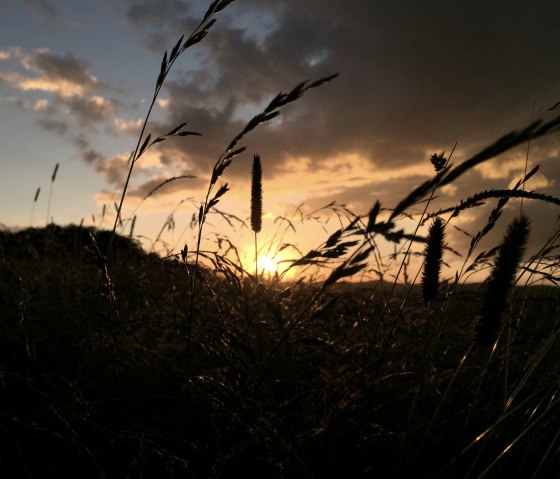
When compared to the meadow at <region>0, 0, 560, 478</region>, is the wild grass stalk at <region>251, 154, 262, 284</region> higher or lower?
higher

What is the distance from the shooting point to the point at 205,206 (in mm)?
1754

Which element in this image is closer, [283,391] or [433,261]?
[433,261]

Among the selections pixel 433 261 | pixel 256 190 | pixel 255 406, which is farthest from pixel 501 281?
pixel 256 190

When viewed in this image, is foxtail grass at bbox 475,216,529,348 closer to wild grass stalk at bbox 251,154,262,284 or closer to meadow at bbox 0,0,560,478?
meadow at bbox 0,0,560,478

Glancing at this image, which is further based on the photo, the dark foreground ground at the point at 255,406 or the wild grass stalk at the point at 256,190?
the wild grass stalk at the point at 256,190

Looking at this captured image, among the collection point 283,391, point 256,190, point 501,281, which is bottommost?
point 283,391

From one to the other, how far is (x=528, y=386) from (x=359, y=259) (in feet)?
7.06

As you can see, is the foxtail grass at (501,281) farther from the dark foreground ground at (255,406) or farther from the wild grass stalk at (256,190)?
the wild grass stalk at (256,190)

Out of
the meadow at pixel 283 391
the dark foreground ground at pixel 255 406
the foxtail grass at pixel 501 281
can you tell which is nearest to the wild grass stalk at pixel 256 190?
the meadow at pixel 283 391

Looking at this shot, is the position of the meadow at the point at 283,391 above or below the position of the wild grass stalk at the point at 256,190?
below

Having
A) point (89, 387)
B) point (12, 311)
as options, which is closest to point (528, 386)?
point (89, 387)

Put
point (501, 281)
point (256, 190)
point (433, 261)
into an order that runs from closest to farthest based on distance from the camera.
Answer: point (501, 281), point (433, 261), point (256, 190)

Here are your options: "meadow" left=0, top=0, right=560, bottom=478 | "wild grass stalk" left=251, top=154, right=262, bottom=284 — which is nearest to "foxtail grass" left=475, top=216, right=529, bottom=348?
"meadow" left=0, top=0, right=560, bottom=478

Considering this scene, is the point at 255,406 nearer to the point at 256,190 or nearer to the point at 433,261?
the point at 433,261
